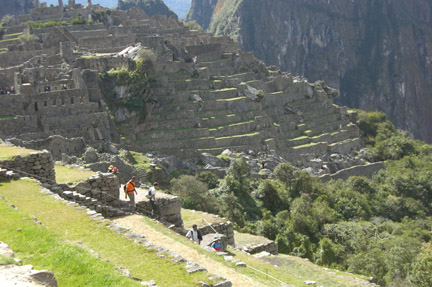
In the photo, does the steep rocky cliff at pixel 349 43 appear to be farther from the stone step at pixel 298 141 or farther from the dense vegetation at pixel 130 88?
the dense vegetation at pixel 130 88

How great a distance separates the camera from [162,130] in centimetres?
3844

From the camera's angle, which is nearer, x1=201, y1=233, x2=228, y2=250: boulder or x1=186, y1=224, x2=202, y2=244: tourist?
x1=186, y1=224, x2=202, y2=244: tourist

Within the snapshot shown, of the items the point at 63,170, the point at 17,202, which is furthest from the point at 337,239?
the point at 17,202

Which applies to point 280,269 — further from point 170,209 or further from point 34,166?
point 34,166

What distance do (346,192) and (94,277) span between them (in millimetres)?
29114

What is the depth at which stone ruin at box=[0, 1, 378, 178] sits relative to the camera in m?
33.4

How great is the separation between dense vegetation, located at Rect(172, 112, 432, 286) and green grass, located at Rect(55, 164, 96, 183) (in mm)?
9736

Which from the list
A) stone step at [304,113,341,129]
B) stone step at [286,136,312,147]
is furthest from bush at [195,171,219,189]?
stone step at [304,113,341,129]

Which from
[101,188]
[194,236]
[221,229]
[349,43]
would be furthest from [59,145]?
[349,43]

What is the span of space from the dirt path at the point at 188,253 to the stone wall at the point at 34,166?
2.15m

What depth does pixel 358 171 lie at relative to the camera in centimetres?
4412

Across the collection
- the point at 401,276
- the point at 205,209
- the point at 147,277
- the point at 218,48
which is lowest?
the point at 401,276

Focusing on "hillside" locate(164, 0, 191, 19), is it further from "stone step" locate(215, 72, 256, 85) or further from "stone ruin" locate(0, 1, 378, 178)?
"stone step" locate(215, 72, 256, 85)

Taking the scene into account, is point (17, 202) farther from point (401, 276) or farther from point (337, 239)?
point (337, 239)
